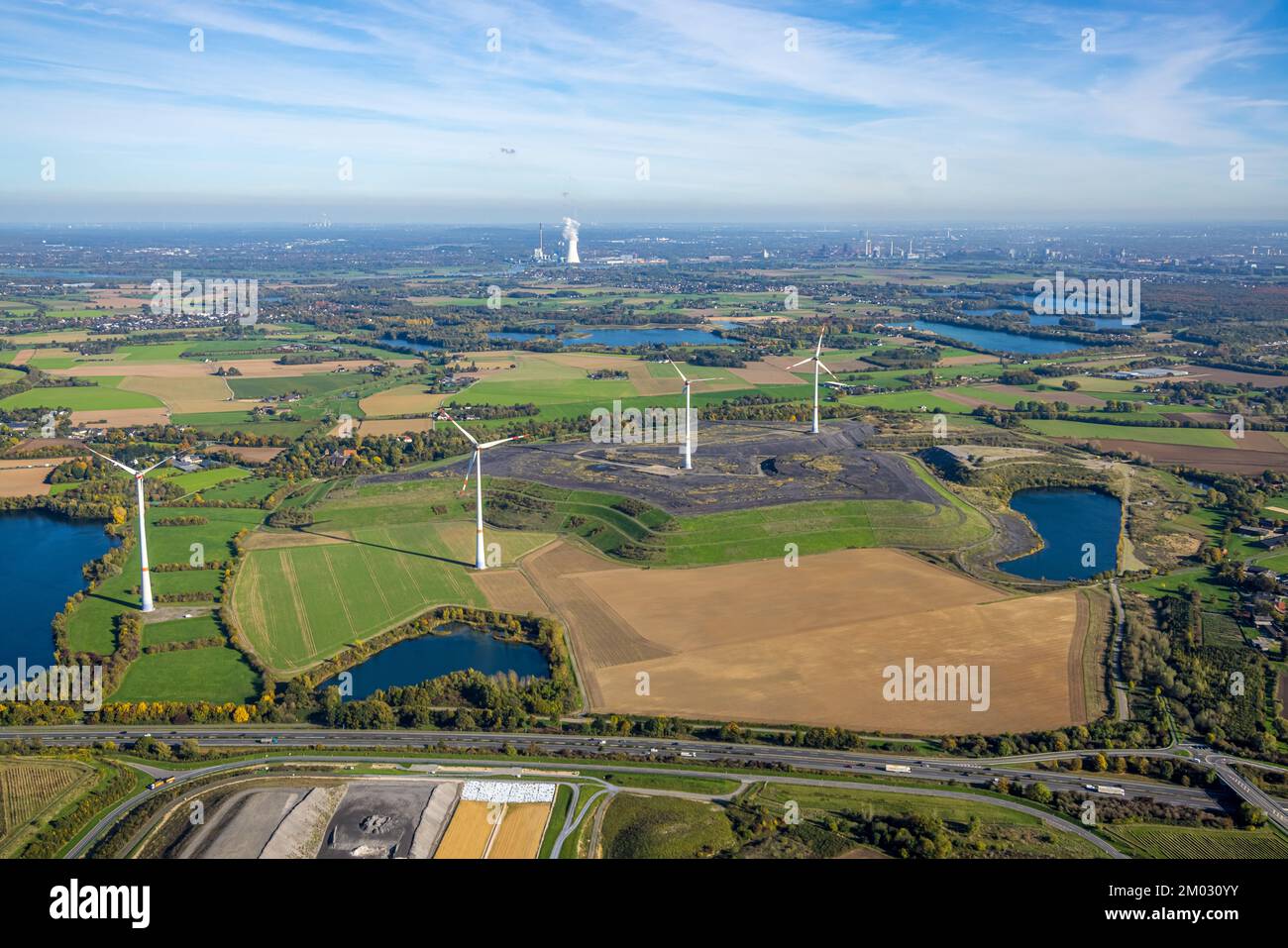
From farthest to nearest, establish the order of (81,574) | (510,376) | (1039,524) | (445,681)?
1. (510,376)
2. (1039,524)
3. (81,574)
4. (445,681)

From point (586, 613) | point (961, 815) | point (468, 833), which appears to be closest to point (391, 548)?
point (586, 613)

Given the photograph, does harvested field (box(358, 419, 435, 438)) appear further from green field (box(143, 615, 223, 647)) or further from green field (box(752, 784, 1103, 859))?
green field (box(752, 784, 1103, 859))

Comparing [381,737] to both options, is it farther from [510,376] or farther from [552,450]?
[510,376]

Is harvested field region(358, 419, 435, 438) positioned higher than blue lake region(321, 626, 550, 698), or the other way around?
harvested field region(358, 419, 435, 438)

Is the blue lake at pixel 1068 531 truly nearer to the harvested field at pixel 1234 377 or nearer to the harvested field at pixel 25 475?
the harvested field at pixel 1234 377

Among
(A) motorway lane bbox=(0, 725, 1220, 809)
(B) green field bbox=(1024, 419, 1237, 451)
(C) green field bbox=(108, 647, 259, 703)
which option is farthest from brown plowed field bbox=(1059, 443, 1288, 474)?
(C) green field bbox=(108, 647, 259, 703)

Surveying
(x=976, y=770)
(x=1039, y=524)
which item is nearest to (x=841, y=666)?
(x=976, y=770)

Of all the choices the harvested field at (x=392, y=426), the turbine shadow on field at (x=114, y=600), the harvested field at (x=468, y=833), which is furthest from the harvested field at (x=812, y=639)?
the harvested field at (x=392, y=426)
